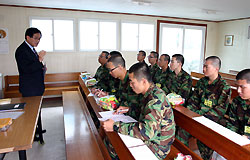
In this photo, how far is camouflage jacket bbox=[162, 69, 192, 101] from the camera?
10.1 feet

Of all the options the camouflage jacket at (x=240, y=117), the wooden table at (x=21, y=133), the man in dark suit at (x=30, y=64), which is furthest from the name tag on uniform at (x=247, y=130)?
the man in dark suit at (x=30, y=64)

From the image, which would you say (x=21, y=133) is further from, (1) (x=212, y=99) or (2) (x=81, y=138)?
(1) (x=212, y=99)

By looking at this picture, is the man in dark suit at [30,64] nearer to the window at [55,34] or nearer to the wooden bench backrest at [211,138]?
the wooden bench backrest at [211,138]

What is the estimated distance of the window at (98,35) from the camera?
19.0ft

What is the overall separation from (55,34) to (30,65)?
317 centimetres

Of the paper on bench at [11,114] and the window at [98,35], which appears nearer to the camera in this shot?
the paper on bench at [11,114]

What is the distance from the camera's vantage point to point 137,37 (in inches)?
253

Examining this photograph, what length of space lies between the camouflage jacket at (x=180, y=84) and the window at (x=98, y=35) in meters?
3.00

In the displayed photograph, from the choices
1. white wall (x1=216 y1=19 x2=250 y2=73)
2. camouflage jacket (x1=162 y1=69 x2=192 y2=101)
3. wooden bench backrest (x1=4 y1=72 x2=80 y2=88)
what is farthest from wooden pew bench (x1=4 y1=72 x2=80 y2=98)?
white wall (x1=216 y1=19 x2=250 y2=73)

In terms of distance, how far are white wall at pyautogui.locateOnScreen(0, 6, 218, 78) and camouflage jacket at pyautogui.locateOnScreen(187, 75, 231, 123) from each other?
399 centimetres

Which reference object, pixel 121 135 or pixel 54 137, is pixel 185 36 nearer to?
pixel 54 137

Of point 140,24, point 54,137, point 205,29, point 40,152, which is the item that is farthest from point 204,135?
point 205,29

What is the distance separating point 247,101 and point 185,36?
586 cm

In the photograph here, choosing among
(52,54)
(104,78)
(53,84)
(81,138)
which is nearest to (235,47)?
(104,78)
